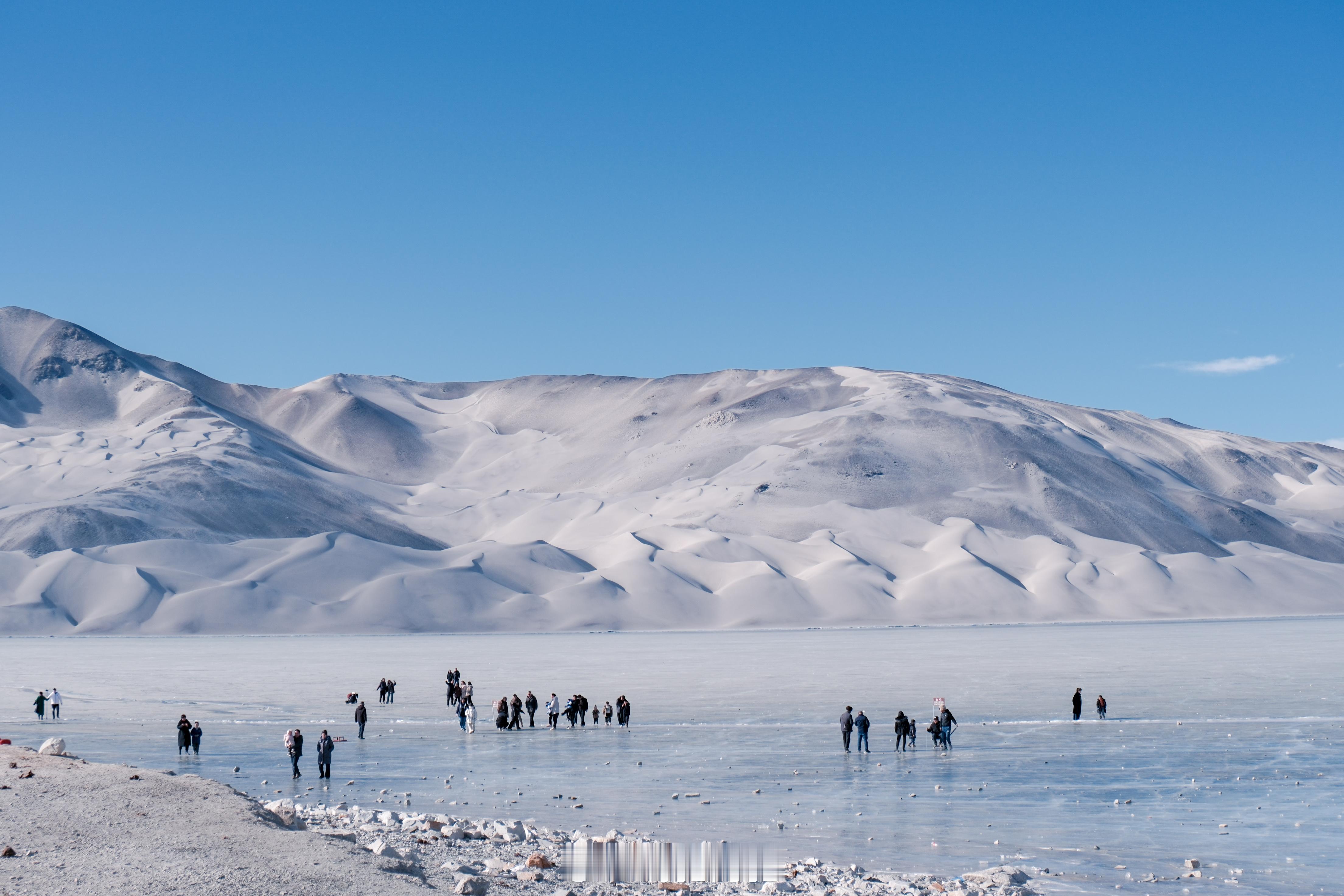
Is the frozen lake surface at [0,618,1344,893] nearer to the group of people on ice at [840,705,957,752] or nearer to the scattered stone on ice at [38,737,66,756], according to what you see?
the group of people on ice at [840,705,957,752]

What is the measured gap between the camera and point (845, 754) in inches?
1092

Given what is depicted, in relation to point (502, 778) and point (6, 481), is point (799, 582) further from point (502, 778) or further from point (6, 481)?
point (6, 481)

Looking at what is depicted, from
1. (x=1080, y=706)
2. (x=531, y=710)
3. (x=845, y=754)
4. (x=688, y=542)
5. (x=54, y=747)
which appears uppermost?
(x=688, y=542)

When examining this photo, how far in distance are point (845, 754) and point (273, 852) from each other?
15.6m

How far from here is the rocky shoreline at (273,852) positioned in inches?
541

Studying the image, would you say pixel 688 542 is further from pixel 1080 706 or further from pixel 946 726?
pixel 946 726

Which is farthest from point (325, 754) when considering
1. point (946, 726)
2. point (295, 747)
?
point (946, 726)

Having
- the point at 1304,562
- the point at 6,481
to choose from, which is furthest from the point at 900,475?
the point at 6,481

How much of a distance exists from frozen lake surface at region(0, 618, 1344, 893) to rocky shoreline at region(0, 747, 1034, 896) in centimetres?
136

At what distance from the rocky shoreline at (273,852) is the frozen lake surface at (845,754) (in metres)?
1.36

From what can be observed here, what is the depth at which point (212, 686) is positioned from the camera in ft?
159

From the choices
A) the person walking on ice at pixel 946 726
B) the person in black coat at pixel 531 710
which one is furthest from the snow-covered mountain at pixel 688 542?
the person walking on ice at pixel 946 726

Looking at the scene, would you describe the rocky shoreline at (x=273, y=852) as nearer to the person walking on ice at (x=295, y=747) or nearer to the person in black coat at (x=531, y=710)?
the person walking on ice at (x=295, y=747)

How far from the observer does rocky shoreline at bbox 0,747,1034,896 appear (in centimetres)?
1375
